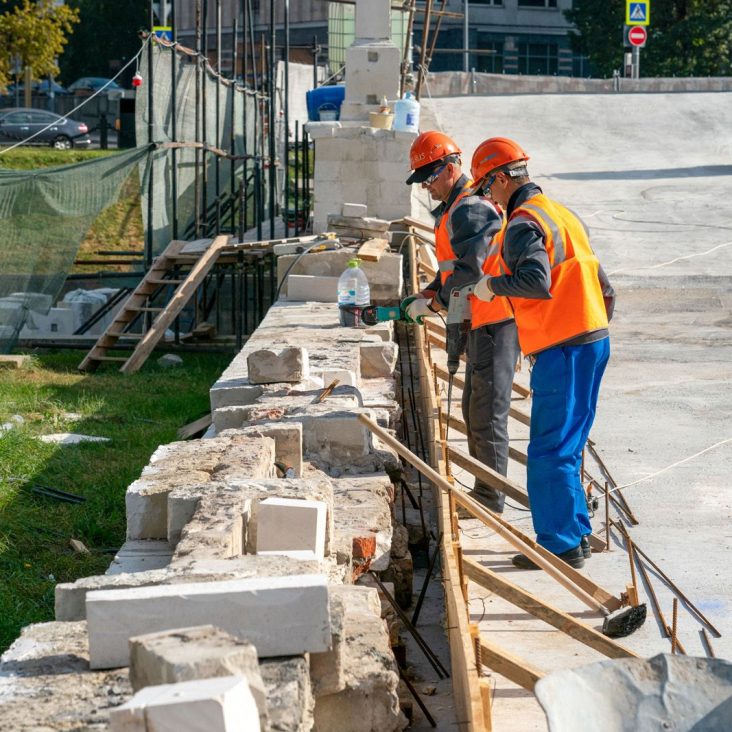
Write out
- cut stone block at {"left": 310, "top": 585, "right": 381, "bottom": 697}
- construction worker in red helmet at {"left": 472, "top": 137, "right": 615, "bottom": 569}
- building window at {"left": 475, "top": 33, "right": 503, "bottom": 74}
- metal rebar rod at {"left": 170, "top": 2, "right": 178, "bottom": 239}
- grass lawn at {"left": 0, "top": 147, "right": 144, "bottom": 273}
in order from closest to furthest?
cut stone block at {"left": 310, "top": 585, "right": 381, "bottom": 697}, construction worker in red helmet at {"left": 472, "top": 137, "right": 615, "bottom": 569}, metal rebar rod at {"left": 170, "top": 2, "right": 178, "bottom": 239}, grass lawn at {"left": 0, "top": 147, "right": 144, "bottom": 273}, building window at {"left": 475, "top": 33, "right": 503, "bottom": 74}

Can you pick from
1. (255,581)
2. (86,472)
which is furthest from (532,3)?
(255,581)

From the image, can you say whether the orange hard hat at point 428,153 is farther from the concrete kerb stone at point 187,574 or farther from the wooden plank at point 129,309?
the wooden plank at point 129,309

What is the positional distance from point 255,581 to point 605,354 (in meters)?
3.04

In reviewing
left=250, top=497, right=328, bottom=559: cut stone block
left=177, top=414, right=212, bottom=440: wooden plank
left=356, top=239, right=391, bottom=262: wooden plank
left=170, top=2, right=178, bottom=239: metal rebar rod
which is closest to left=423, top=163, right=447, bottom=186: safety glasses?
left=177, top=414, right=212, bottom=440: wooden plank

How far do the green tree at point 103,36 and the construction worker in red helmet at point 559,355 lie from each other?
45.8 metres

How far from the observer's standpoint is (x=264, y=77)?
24.2 meters

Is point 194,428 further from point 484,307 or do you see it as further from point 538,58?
point 538,58

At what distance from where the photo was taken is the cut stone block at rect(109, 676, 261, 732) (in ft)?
8.58

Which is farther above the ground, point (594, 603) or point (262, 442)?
point (262, 442)

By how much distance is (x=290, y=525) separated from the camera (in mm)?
4387

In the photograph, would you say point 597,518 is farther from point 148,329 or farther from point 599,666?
point 148,329

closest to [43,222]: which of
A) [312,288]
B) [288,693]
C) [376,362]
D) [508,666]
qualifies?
[312,288]

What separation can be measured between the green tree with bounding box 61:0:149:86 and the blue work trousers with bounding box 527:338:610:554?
151 ft

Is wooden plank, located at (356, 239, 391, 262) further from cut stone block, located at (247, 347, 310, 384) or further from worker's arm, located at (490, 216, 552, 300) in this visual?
worker's arm, located at (490, 216, 552, 300)
